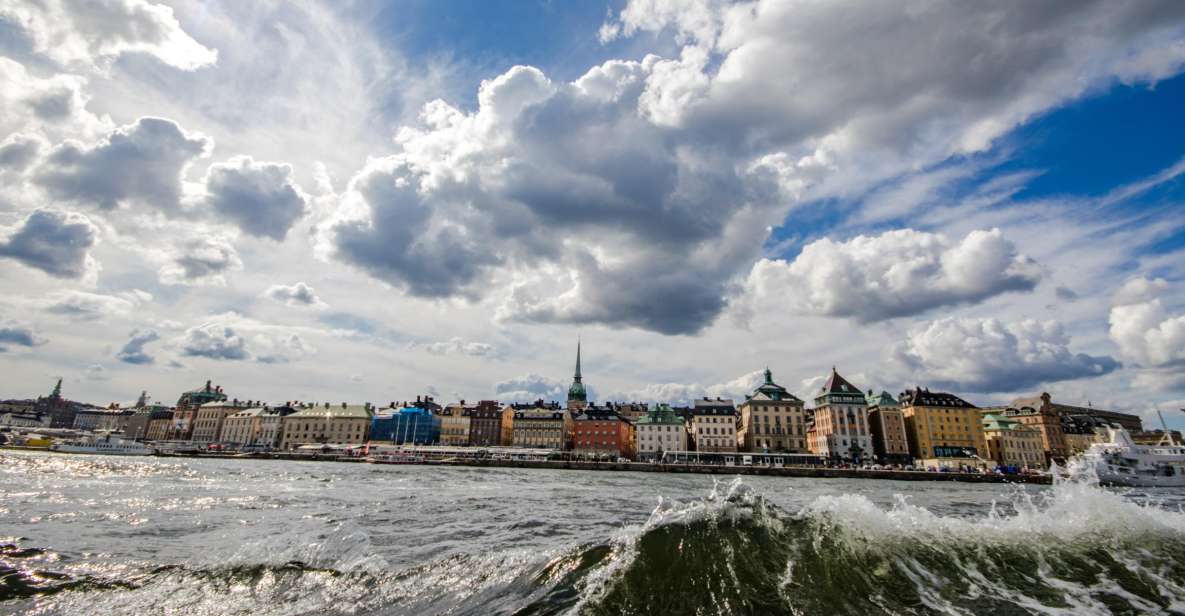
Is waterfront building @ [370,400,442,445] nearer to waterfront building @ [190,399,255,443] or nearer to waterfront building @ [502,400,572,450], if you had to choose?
waterfront building @ [502,400,572,450]

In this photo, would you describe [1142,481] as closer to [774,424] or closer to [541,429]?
[774,424]

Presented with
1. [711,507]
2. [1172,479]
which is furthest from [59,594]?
Answer: [1172,479]

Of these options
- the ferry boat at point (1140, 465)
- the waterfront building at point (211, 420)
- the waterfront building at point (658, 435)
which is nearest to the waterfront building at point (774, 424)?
the waterfront building at point (658, 435)

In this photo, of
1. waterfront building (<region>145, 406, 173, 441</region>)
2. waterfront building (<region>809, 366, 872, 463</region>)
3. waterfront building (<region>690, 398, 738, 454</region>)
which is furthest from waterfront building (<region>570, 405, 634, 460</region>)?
waterfront building (<region>145, 406, 173, 441</region>)

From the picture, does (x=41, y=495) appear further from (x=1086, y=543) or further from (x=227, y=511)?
(x=1086, y=543)

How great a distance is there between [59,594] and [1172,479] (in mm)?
108499

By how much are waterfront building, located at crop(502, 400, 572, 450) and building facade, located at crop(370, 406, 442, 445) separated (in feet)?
78.7

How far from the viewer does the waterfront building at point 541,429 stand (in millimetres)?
145125

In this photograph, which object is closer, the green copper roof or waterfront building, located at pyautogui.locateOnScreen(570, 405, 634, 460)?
the green copper roof

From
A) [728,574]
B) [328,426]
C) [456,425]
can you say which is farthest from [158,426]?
[728,574]

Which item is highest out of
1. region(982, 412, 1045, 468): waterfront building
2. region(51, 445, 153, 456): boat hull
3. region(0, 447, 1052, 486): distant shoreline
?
region(982, 412, 1045, 468): waterfront building

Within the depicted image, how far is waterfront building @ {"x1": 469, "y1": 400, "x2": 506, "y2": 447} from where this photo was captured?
156 m

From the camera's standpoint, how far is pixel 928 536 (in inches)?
414

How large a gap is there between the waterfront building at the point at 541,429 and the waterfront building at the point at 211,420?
98392mm
